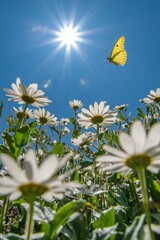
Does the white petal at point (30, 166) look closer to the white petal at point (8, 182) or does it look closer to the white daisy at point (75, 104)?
the white petal at point (8, 182)

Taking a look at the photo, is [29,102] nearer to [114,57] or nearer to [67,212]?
[67,212]

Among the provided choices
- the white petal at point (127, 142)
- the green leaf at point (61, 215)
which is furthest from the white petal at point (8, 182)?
the white petal at point (127, 142)

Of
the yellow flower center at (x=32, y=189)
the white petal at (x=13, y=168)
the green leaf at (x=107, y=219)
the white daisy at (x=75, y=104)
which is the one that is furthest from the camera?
the white daisy at (x=75, y=104)

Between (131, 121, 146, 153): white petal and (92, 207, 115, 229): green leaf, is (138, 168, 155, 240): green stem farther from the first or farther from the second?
(92, 207, 115, 229): green leaf

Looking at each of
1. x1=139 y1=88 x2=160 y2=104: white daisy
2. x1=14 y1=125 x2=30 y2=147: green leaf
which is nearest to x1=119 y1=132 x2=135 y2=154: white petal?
x1=14 y1=125 x2=30 y2=147: green leaf

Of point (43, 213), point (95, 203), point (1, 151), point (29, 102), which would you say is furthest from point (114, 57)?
point (43, 213)
